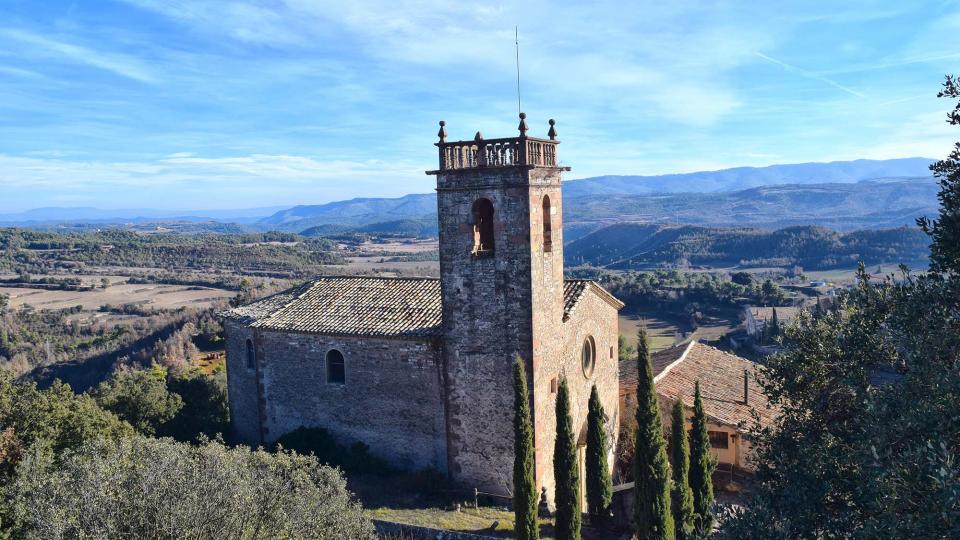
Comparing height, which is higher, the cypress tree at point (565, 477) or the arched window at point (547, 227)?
the arched window at point (547, 227)

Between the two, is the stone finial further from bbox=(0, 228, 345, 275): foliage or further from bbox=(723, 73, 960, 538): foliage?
bbox=(0, 228, 345, 275): foliage

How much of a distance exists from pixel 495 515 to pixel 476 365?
398cm

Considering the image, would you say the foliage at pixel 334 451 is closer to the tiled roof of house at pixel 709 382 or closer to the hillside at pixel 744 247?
the tiled roof of house at pixel 709 382

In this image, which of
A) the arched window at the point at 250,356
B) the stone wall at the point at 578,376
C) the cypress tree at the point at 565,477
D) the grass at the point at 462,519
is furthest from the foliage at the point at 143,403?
the cypress tree at the point at 565,477

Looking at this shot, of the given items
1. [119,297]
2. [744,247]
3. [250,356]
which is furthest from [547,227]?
[744,247]

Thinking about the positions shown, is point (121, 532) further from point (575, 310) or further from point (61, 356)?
point (61, 356)

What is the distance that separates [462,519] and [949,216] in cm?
1300

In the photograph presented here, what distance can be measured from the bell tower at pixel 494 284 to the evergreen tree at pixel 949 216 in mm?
9472

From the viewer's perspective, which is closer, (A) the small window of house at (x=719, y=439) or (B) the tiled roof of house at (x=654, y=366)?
(A) the small window of house at (x=719, y=439)

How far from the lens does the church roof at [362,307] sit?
20.0m

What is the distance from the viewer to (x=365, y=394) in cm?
2033

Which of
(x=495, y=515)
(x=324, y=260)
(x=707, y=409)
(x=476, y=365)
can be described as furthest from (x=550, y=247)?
(x=324, y=260)

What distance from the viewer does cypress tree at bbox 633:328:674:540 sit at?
15.6 m

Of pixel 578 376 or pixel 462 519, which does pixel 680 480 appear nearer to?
pixel 578 376
